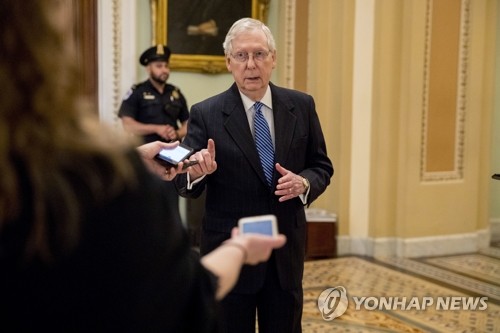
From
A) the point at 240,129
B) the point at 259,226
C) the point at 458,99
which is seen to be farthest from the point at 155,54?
the point at 259,226

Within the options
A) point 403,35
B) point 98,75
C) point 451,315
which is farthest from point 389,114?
point 98,75

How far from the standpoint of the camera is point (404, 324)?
453 cm

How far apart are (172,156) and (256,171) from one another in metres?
0.36

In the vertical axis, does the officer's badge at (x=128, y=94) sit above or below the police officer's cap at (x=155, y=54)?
below

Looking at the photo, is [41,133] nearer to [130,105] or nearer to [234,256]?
[234,256]

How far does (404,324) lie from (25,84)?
395cm

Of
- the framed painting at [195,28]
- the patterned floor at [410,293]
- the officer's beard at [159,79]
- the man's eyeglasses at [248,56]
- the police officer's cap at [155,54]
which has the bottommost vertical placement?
the patterned floor at [410,293]

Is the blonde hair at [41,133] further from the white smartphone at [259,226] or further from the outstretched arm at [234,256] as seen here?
the white smartphone at [259,226]

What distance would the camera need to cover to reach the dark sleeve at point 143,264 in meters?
1.04

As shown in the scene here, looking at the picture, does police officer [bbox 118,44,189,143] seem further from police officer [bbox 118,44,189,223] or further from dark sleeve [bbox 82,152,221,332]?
dark sleeve [bbox 82,152,221,332]

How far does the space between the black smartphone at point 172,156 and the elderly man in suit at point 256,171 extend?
0.06 meters

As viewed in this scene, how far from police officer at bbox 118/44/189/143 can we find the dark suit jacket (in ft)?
11.6

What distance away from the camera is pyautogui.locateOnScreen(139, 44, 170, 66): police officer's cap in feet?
20.8

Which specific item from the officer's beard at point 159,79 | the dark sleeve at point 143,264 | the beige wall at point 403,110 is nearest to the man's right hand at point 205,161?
the dark sleeve at point 143,264
